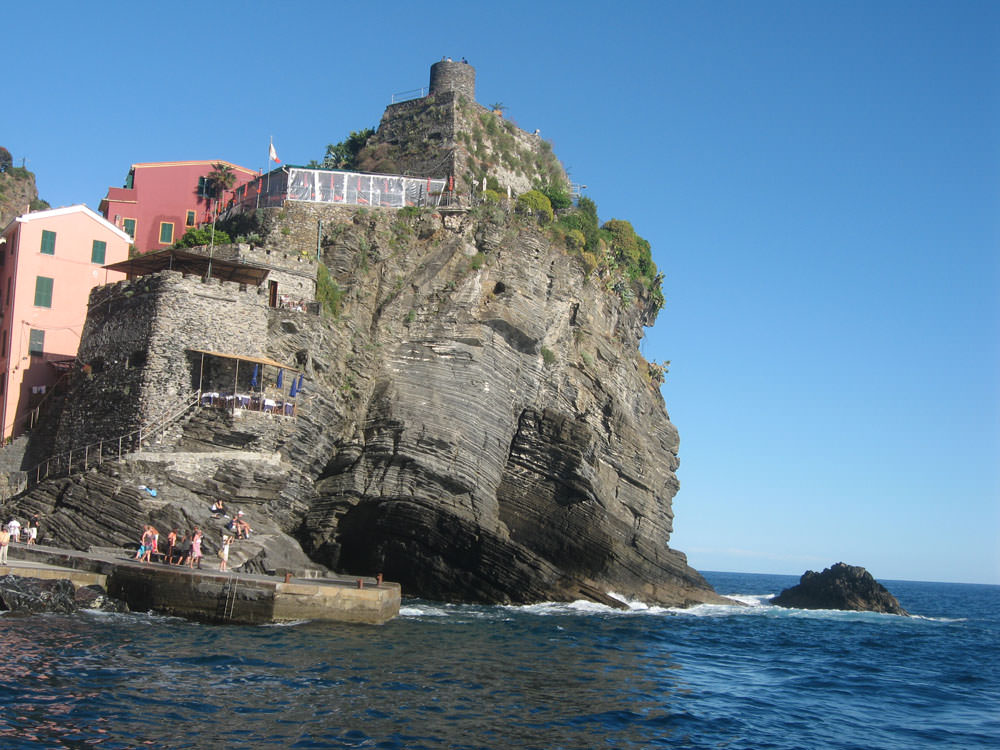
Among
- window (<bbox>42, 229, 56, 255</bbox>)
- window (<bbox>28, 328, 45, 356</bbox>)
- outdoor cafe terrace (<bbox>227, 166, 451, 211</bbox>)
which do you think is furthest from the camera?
outdoor cafe terrace (<bbox>227, 166, 451, 211</bbox>)

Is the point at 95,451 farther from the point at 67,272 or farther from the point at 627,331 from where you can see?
the point at 627,331

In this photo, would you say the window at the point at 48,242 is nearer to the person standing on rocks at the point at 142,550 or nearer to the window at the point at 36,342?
the window at the point at 36,342

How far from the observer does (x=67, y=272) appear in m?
37.5

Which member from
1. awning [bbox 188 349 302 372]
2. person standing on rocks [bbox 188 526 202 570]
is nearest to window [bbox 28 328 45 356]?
awning [bbox 188 349 302 372]

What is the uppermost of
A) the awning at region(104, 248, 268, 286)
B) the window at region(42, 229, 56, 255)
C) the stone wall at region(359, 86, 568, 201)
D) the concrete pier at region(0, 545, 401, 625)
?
the stone wall at region(359, 86, 568, 201)

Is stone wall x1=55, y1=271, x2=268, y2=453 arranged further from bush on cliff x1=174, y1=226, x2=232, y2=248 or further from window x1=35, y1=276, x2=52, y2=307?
bush on cliff x1=174, y1=226, x2=232, y2=248

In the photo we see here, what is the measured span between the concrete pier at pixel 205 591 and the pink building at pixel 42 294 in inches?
538

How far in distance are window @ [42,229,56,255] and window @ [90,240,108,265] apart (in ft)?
4.75

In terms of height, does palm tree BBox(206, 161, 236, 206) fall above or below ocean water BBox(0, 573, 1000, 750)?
above

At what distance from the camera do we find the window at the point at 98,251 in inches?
1503

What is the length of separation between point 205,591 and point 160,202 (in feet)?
94.6

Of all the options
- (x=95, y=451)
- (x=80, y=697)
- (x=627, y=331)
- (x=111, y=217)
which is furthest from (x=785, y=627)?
(x=111, y=217)

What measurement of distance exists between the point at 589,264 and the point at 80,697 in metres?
35.3

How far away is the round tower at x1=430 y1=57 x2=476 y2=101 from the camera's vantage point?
2051 inches
